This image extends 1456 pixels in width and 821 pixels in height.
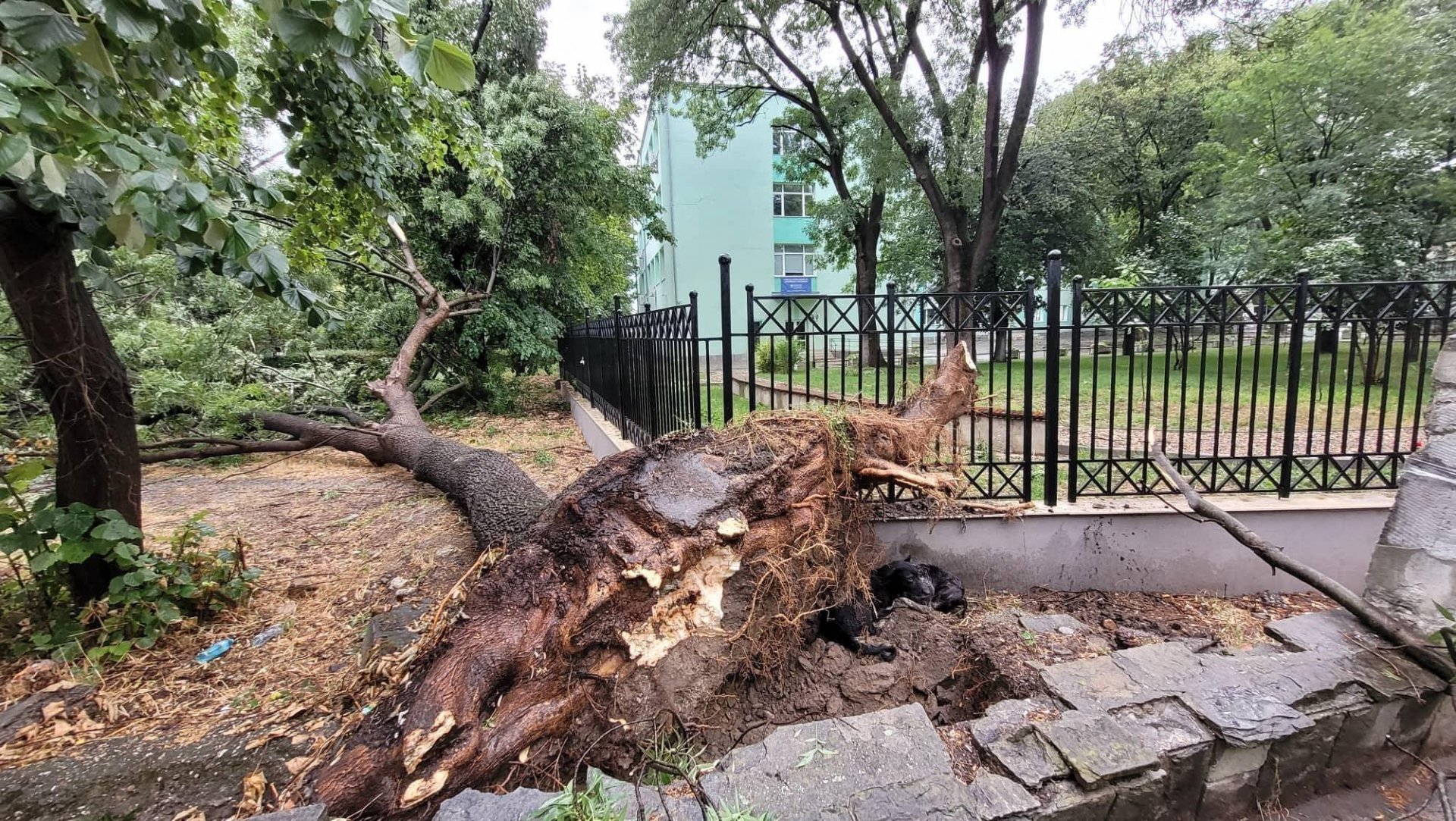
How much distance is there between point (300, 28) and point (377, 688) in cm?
224

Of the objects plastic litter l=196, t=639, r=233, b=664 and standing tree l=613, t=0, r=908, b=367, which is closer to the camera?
plastic litter l=196, t=639, r=233, b=664

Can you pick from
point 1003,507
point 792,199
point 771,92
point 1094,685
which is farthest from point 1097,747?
point 792,199

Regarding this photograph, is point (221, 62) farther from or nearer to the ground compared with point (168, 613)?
farther from the ground

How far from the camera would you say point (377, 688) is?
90.0 inches

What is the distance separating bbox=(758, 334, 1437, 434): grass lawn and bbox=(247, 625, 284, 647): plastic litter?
332 centimetres

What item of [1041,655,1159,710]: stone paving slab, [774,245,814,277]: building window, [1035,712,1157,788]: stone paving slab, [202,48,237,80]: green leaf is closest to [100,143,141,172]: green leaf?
[202,48,237,80]: green leaf

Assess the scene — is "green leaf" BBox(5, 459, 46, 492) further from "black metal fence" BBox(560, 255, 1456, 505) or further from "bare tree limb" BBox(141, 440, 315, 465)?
"bare tree limb" BBox(141, 440, 315, 465)

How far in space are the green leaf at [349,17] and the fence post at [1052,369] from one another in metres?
3.61

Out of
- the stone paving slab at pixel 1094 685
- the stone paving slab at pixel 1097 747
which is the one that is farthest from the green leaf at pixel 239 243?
the stone paving slab at pixel 1094 685

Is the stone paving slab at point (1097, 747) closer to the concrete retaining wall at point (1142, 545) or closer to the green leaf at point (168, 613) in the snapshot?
the concrete retaining wall at point (1142, 545)

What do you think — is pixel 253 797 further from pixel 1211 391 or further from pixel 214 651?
pixel 1211 391

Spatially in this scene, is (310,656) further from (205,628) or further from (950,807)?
(950,807)

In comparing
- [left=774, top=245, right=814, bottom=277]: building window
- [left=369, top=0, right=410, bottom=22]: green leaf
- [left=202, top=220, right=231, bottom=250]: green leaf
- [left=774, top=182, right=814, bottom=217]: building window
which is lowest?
[left=202, top=220, right=231, bottom=250]: green leaf

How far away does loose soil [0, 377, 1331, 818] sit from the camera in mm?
2186
